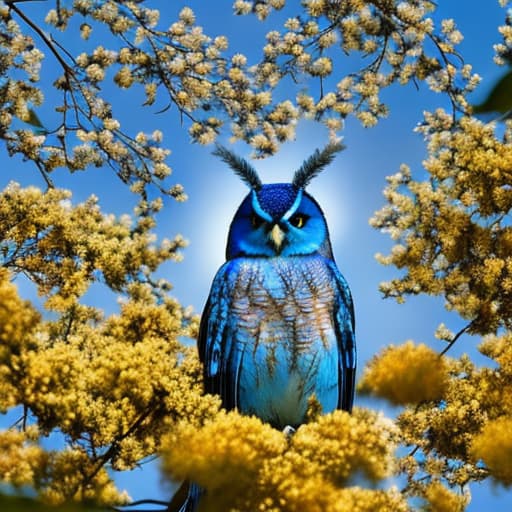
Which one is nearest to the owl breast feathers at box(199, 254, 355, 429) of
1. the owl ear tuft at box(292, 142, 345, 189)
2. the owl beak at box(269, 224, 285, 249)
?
the owl beak at box(269, 224, 285, 249)

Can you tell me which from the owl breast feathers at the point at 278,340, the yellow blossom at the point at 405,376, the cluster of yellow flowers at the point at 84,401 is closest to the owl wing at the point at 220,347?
the owl breast feathers at the point at 278,340

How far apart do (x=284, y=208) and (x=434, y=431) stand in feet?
4.21

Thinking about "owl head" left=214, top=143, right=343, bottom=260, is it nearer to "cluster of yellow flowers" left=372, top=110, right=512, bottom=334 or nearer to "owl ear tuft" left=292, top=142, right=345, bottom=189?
"owl ear tuft" left=292, top=142, right=345, bottom=189

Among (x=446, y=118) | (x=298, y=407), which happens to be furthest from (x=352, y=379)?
(x=446, y=118)

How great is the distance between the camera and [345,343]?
3.51m

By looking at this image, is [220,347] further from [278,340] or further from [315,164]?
[315,164]

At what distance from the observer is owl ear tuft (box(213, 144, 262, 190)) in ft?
11.8

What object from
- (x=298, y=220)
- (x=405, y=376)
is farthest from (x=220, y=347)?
(x=405, y=376)

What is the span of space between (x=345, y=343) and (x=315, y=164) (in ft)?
3.02

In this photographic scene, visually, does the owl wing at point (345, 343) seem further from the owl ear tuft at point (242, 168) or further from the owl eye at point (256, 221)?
the owl ear tuft at point (242, 168)

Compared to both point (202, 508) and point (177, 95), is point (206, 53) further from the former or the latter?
point (202, 508)

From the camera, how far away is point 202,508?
1.44 meters

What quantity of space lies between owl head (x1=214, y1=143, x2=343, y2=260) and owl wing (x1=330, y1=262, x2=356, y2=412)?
24 cm

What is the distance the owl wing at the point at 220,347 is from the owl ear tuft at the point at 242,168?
1.49 feet
